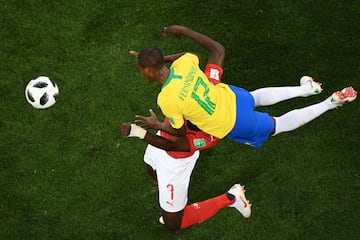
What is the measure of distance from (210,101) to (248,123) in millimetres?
515

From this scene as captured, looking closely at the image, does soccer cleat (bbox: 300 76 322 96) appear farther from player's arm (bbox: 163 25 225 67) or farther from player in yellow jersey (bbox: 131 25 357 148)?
player's arm (bbox: 163 25 225 67)

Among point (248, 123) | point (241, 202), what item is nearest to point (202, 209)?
point (241, 202)

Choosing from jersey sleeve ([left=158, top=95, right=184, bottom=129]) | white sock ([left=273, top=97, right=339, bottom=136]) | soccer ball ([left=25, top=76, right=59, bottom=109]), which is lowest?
white sock ([left=273, top=97, right=339, bottom=136])

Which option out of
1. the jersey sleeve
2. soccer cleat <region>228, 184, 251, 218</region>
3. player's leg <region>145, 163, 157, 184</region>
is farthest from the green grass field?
the jersey sleeve

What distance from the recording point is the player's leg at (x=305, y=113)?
6.25 meters

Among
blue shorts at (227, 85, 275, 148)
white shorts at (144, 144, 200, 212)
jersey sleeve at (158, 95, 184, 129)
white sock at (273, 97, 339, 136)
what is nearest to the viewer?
jersey sleeve at (158, 95, 184, 129)

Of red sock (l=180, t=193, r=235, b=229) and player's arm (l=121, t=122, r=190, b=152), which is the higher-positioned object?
player's arm (l=121, t=122, r=190, b=152)

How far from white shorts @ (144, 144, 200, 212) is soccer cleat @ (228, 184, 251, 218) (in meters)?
0.60

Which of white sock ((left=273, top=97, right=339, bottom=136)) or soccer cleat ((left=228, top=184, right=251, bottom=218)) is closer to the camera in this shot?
white sock ((left=273, top=97, right=339, bottom=136))

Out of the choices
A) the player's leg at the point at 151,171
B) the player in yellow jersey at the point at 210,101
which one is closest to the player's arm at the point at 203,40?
the player in yellow jersey at the point at 210,101

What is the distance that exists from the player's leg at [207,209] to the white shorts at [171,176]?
0.51 ft

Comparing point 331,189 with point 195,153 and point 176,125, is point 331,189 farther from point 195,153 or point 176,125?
point 176,125

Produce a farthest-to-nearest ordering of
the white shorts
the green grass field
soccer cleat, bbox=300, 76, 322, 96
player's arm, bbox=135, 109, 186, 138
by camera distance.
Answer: the green grass field < soccer cleat, bbox=300, 76, 322, 96 < the white shorts < player's arm, bbox=135, 109, 186, 138

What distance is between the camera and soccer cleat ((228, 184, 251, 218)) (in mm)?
6547
